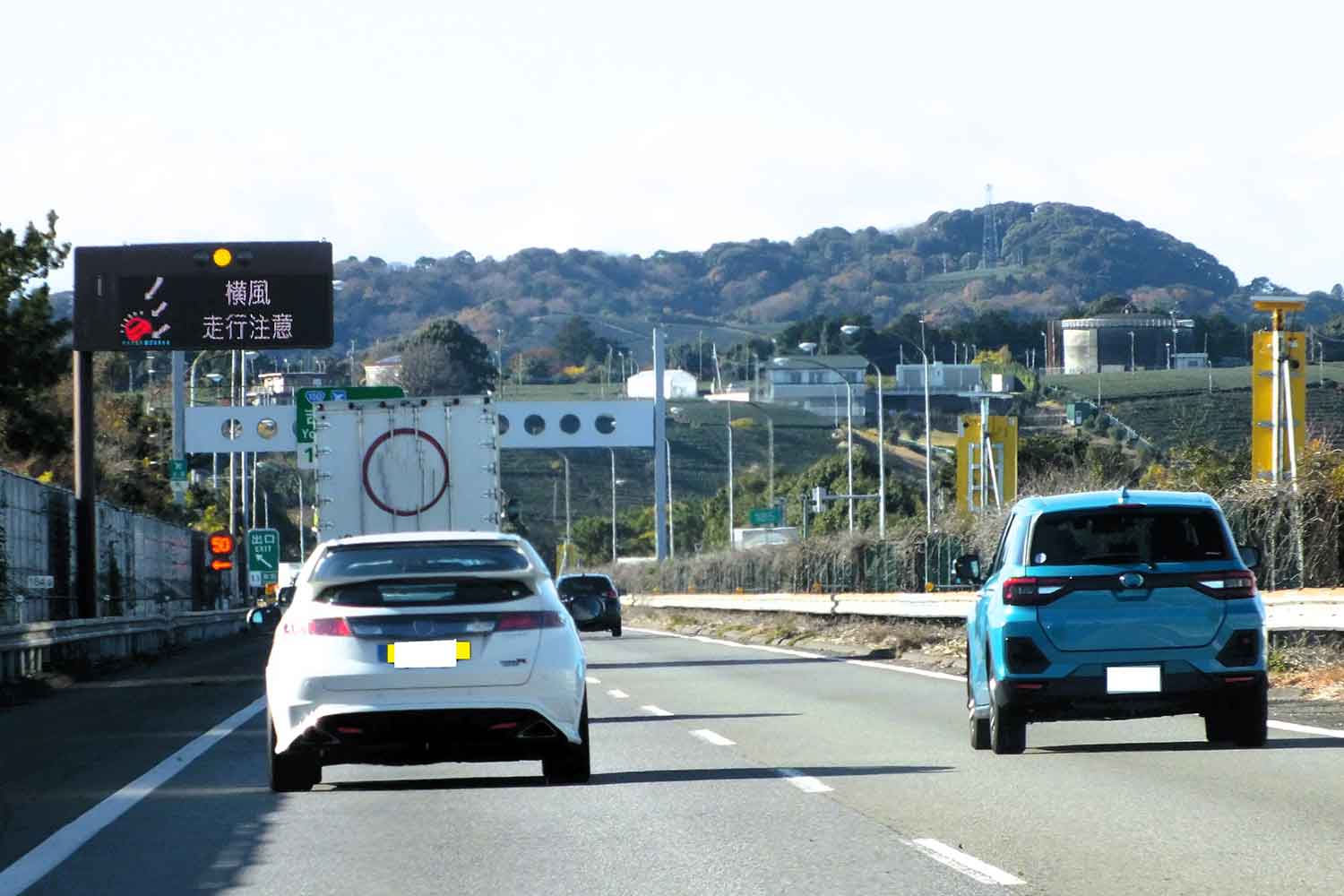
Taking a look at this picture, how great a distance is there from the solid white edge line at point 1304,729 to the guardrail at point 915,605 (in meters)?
3.04

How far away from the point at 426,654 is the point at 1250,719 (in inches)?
223

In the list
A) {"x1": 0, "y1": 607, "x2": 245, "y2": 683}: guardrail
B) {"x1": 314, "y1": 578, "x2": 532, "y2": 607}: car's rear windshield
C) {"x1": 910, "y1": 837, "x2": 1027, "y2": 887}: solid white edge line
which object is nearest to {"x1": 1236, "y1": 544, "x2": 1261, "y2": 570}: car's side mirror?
{"x1": 910, "y1": 837, "x2": 1027, "y2": 887}: solid white edge line

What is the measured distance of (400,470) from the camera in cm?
2889

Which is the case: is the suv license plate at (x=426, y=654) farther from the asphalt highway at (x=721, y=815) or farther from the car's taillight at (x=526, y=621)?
the asphalt highway at (x=721, y=815)

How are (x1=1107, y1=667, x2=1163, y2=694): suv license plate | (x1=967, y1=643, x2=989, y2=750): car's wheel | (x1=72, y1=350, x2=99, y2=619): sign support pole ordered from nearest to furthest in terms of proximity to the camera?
(x1=1107, y1=667, x2=1163, y2=694): suv license plate
(x1=967, y1=643, x2=989, y2=750): car's wheel
(x1=72, y1=350, x2=99, y2=619): sign support pole

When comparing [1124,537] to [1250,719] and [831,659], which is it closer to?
[1250,719]

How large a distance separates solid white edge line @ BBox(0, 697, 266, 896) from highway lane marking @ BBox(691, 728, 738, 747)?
3857mm

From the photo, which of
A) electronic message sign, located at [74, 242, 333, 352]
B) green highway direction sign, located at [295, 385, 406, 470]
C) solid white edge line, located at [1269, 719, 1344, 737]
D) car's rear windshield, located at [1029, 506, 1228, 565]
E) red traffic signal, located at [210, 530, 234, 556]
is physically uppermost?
electronic message sign, located at [74, 242, 333, 352]

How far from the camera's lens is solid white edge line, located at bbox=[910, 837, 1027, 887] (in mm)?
10188

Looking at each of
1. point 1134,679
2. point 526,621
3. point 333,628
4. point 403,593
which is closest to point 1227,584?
point 1134,679

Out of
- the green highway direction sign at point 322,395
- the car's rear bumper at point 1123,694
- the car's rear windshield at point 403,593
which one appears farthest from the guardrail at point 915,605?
the car's rear windshield at point 403,593

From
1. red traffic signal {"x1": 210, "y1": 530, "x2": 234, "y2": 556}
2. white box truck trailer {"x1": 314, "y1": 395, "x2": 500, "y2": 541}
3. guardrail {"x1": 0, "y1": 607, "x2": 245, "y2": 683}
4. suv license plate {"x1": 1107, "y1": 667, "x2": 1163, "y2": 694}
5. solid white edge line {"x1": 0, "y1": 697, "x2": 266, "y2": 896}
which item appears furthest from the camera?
red traffic signal {"x1": 210, "y1": 530, "x2": 234, "y2": 556}

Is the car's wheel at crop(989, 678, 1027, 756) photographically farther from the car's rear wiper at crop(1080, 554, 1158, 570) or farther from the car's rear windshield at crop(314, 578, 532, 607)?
the car's rear windshield at crop(314, 578, 532, 607)

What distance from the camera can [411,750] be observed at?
553 inches
